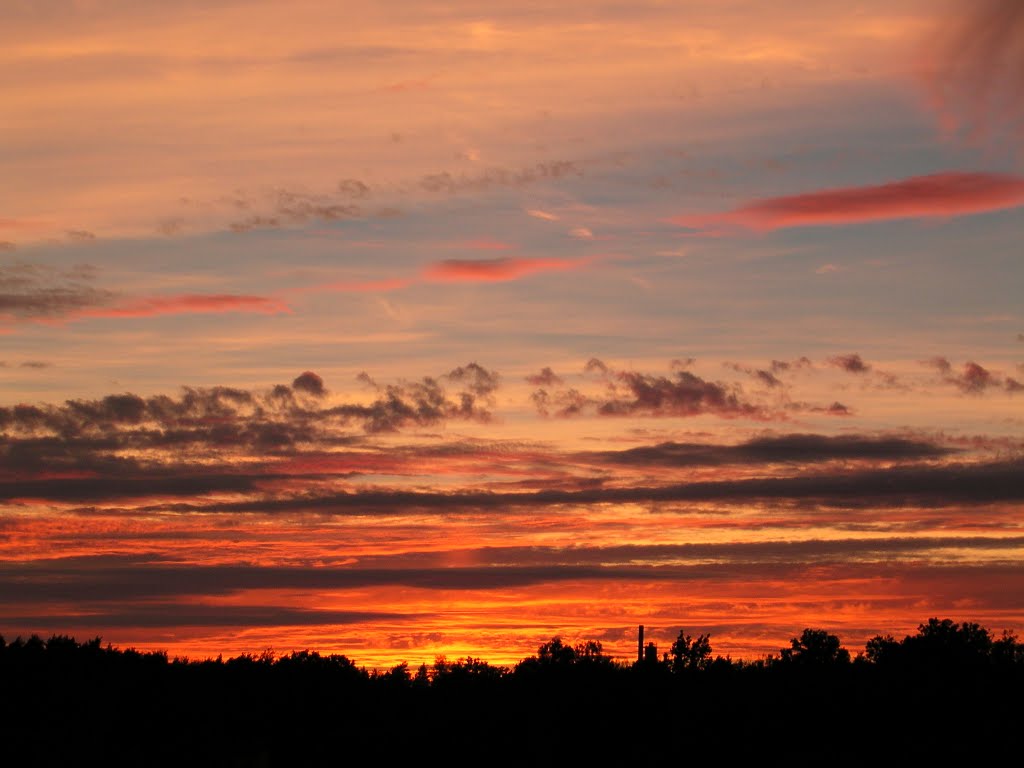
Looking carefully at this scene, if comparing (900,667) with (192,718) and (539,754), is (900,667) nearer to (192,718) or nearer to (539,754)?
(539,754)

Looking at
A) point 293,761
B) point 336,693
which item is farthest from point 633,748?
point 336,693

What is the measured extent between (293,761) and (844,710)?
18111 millimetres

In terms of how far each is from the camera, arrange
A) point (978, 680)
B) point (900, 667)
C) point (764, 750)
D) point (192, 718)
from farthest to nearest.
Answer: point (900, 667)
point (978, 680)
point (192, 718)
point (764, 750)

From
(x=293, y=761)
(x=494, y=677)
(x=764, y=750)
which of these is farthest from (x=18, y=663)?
(x=764, y=750)

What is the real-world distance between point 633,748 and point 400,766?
7312 millimetres

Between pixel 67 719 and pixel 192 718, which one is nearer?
pixel 67 719

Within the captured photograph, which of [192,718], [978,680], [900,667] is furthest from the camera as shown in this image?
→ [900,667]

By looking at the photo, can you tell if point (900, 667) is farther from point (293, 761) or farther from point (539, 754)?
point (293, 761)

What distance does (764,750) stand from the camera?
3978cm

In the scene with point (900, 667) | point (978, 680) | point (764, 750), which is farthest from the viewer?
point (900, 667)

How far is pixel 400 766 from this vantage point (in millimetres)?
40438

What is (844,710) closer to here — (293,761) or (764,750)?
(764,750)

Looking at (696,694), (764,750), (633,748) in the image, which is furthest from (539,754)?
(696,694)

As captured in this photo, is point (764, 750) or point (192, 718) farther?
point (192, 718)
